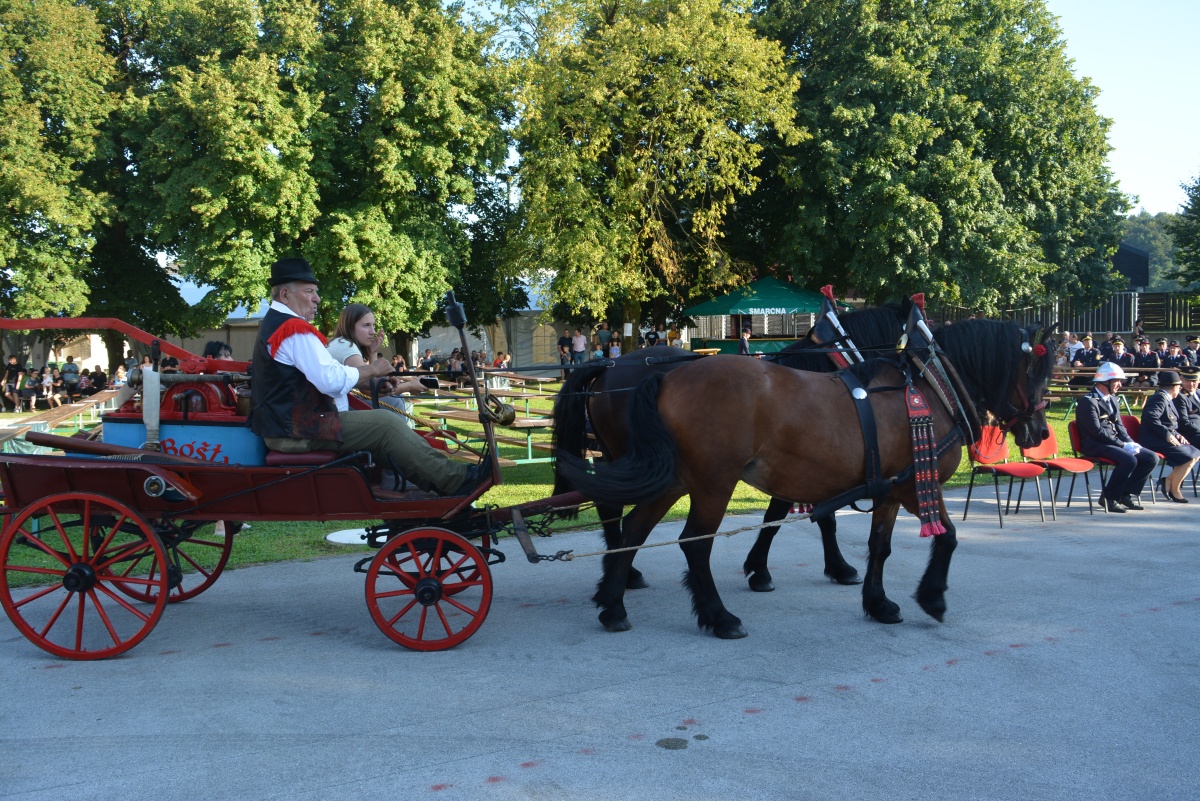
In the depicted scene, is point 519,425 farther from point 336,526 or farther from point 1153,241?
point 1153,241

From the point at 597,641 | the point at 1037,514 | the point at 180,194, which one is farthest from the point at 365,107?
the point at 597,641

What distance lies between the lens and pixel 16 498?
206 inches

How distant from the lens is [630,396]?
19.1 ft

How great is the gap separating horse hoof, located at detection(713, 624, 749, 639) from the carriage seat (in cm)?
241

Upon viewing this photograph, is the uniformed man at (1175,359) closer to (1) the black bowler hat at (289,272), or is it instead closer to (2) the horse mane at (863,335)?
(2) the horse mane at (863,335)

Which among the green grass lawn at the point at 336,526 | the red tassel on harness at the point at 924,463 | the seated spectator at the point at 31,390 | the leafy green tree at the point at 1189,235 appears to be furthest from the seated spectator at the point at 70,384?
the leafy green tree at the point at 1189,235

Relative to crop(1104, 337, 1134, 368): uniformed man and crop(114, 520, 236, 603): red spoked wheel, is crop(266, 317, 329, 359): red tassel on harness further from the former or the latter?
crop(1104, 337, 1134, 368): uniformed man

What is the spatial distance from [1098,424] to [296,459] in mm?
8280

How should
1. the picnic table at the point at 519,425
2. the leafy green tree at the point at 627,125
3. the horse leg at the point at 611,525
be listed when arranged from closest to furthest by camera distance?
the horse leg at the point at 611,525
the picnic table at the point at 519,425
the leafy green tree at the point at 627,125

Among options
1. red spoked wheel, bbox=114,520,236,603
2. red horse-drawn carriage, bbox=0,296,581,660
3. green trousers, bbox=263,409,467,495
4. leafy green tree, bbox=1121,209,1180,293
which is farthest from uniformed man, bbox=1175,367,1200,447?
leafy green tree, bbox=1121,209,1180,293

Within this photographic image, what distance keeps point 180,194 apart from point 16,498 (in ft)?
64.2

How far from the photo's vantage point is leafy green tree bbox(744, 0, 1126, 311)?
24.2 m

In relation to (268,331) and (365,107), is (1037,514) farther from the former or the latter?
(365,107)

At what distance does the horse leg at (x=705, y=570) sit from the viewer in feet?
17.6
